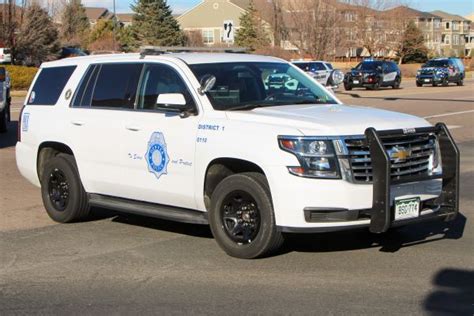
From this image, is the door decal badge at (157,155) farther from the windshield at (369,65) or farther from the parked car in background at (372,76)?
the windshield at (369,65)

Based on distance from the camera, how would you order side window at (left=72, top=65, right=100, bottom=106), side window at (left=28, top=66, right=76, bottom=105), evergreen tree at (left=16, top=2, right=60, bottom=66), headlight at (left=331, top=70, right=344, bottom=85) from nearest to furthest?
side window at (left=72, top=65, right=100, bottom=106) → side window at (left=28, top=66, right=76, bottom=105) → headlight at (left=331, top=70, right=344, bottom=85) → evergreen tree at (left=16, top=2, right=60, bottom=66)

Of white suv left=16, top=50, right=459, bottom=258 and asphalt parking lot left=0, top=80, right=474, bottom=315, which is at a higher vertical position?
white suv left=16, top=50, right=459, bottom=258

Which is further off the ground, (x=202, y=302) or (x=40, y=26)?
(x=40, y=26)

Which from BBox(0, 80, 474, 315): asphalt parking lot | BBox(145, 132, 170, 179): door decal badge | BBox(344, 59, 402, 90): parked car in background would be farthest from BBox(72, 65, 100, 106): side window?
BBox(344, 59, 402, 90): parked car in background

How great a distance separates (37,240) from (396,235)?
3.71 meters

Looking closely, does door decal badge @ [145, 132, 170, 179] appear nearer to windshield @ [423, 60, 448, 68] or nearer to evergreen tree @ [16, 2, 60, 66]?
evergreen tree @ [16, 2, 60, 66]

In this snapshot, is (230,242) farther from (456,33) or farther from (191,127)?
(456,33)

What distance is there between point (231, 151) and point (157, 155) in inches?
38.9

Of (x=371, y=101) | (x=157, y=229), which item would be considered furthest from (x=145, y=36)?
(x=157, y=229)

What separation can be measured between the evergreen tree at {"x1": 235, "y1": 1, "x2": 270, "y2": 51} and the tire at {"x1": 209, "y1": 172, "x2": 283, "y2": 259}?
61061 millimetres

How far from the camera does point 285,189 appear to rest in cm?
583

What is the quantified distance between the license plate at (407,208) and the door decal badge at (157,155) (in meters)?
2.21

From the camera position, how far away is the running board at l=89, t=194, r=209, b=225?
6688mm

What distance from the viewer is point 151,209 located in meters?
7.04
